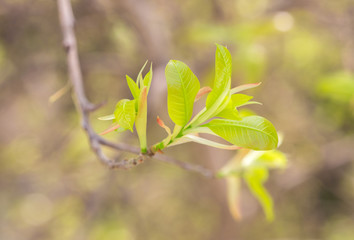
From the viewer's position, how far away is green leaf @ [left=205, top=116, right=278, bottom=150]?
1.15 feet

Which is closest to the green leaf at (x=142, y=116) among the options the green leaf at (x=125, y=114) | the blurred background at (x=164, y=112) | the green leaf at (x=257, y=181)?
the green leaf at (x=125, y=114)

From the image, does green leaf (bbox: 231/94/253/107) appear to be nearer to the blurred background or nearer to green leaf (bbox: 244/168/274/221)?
green leaf (bbox: 244/168/274/221)

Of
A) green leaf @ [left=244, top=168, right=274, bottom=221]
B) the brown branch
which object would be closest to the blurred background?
the brown branch

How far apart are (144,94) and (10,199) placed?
6.07ft

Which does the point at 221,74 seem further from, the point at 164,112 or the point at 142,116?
the point at 164,112

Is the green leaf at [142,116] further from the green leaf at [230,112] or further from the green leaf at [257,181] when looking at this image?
the green leaf at [257,181]

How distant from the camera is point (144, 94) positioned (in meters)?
0.35

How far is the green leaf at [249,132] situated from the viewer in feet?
1.15

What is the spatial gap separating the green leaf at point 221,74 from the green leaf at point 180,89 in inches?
0.8

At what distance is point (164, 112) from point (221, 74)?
125 centimetres

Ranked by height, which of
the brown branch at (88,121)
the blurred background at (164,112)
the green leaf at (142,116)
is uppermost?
the blurred background at (164,112)

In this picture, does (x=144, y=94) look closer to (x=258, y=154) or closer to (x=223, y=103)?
(x=223, y=103)

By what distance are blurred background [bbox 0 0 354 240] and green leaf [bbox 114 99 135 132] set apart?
48cm

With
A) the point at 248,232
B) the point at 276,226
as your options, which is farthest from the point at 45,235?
the point at 276,226
